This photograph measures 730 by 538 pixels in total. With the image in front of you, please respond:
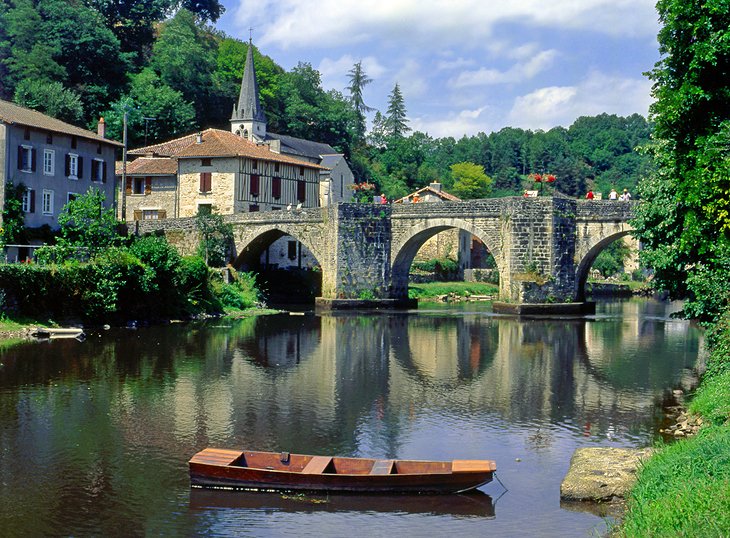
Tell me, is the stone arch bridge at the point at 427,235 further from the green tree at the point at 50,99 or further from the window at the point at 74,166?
the green tree at the point at 50,99

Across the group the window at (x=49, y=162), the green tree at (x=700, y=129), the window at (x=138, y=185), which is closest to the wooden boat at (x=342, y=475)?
the green tree at (x=700, y=129)

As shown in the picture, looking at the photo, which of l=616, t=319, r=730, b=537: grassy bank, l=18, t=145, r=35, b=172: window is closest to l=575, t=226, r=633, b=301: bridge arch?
l=18, t=145, r=35, b=172: window

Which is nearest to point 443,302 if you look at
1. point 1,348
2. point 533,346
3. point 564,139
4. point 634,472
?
point 533,346

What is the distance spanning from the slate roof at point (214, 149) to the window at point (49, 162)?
40.5 feet

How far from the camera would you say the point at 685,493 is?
9953 mm

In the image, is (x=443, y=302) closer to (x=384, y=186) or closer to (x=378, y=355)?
(x=378, y=355)

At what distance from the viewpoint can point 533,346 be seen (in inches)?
1228

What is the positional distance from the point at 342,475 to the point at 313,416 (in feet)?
18.9

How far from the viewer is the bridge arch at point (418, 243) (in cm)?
4269

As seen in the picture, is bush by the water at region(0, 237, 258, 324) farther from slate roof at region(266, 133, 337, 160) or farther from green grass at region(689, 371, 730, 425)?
slate roof at region(266, 133, 337, 160)

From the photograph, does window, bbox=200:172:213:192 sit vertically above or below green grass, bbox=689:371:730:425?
above

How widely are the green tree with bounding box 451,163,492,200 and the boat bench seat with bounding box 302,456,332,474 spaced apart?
80075 mm

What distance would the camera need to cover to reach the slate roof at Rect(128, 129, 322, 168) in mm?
53844

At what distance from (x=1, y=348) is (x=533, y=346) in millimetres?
16747
